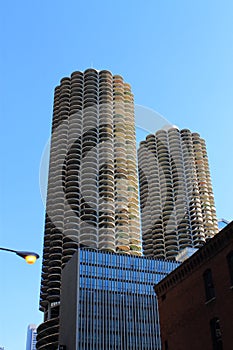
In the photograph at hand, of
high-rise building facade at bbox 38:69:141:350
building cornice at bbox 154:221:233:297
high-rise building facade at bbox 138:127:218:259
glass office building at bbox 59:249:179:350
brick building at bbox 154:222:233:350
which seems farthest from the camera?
Result: high-rise building facade at bbox 138:127:218:259

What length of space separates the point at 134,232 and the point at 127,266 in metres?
29.3

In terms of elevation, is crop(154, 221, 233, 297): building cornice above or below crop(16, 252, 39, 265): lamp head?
above

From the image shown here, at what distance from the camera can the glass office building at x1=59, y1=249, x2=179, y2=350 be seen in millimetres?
97562

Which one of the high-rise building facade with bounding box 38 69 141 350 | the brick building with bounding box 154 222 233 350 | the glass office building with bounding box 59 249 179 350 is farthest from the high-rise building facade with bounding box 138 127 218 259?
the brick building with bounding box 154 222 233 350

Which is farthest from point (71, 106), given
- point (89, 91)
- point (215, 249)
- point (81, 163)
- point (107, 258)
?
point (215, 249)

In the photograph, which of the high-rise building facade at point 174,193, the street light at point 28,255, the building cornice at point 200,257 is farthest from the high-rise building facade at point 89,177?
the street light at point 28,255

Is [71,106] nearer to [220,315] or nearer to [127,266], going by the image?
[127,266]

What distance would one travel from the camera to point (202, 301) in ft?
104

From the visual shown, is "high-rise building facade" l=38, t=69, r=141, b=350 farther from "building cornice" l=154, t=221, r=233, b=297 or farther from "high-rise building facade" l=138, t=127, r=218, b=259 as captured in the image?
"building cornice" l=154, t=221, r=233, b=297

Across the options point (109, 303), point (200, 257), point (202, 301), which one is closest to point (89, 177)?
point (109, 303)

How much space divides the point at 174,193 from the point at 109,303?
74.2m

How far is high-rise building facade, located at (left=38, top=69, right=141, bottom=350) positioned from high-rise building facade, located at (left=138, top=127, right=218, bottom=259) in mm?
22065

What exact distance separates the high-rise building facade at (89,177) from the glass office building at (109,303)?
66.8ft

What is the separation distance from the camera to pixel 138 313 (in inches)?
4040
